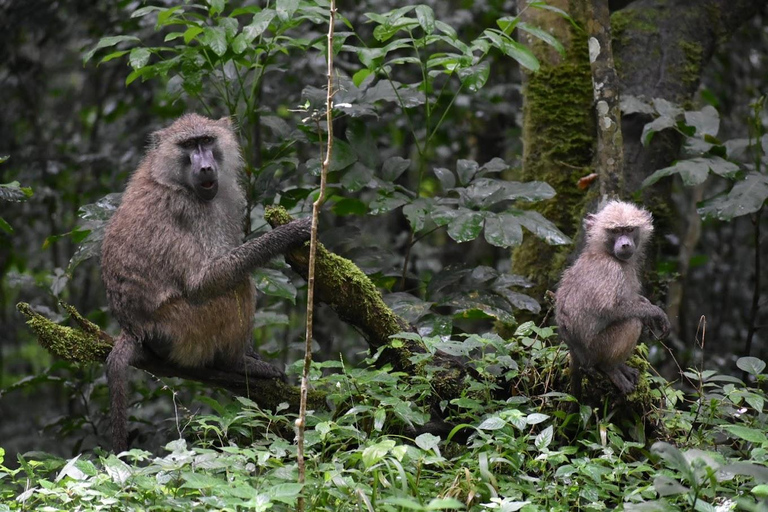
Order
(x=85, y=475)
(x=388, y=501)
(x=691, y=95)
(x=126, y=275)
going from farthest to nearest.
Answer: (x=691, y=95)
(x=126, y=275)
(x=85, y=475)
(x=388, y=501)

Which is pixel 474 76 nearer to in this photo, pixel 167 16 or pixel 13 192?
pixel 167 16

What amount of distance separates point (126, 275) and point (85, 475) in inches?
63.4

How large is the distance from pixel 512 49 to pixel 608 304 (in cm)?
173

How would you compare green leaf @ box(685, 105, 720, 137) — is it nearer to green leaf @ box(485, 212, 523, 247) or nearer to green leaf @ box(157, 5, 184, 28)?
green leaf @ box(485, 212, 523, 247)

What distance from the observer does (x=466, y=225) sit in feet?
17.2

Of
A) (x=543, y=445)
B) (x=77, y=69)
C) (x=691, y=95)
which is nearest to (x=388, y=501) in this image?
(x=543, y=445)

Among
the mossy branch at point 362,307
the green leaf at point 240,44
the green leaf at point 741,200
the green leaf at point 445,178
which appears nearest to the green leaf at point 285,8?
the green leaf at point 240,44

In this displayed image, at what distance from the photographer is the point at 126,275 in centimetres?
499

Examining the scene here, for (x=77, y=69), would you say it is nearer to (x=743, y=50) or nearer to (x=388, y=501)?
(x=743, y=50)

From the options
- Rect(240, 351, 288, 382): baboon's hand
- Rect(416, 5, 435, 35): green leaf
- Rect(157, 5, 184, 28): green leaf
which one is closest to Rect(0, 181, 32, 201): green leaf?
Rect(157, 5, 184, 28): green leaf

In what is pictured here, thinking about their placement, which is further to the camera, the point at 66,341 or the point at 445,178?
the point at 445,178

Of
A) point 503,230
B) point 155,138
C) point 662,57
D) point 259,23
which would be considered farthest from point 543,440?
point 662,57

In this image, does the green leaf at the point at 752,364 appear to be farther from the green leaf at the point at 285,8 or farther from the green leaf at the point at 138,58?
the green leaf at the point at 138,58

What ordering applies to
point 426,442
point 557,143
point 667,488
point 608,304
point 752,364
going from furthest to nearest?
1. point 557,143
2. point 608,304
3. point 752,364
4. point 426,442
5. point 667,488
